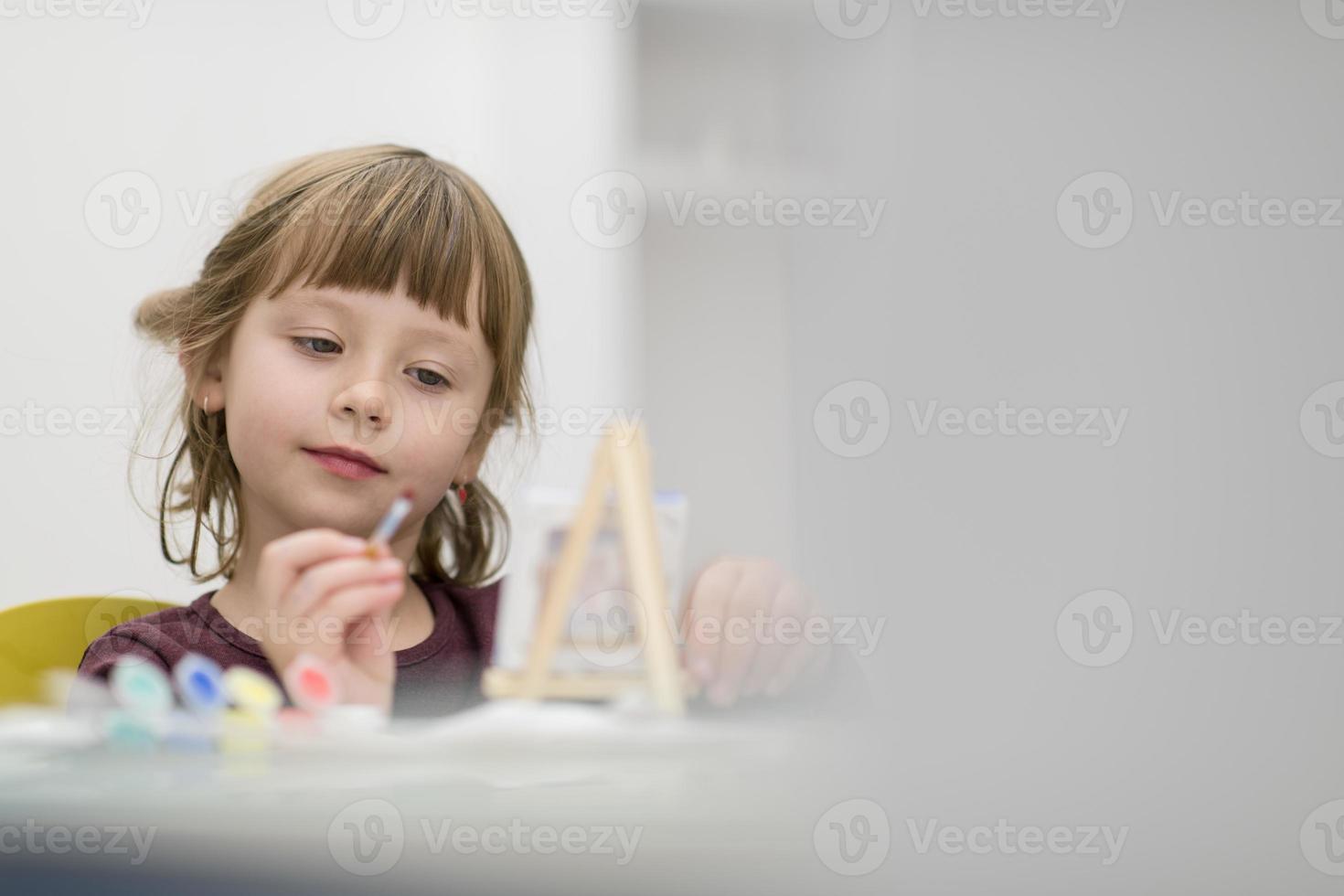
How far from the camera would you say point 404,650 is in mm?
1022

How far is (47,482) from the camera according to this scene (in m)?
1.48

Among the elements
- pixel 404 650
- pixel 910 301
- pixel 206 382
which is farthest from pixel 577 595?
pixel 910 301

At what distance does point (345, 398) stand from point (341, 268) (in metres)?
0.12

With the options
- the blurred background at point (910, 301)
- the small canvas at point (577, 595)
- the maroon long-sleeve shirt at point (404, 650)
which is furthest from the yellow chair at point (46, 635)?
the small canvas at point (577, 595)

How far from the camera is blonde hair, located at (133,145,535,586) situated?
91 cm

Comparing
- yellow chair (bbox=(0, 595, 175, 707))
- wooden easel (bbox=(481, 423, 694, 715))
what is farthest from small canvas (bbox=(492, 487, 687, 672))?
yellow chair (bbox=(0, 595, 175, 707))

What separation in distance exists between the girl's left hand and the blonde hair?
1.07 feet

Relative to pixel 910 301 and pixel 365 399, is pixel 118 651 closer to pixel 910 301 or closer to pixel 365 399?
pixel 365 399

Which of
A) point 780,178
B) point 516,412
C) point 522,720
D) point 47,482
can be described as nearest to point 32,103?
point 47,482

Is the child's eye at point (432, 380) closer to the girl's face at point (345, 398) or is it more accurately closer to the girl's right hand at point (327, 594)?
the girl's face at point (345, 398)

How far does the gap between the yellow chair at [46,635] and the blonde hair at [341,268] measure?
0.33 feet

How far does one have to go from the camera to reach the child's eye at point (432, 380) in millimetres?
910

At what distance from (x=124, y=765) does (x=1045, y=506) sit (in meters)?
1.04

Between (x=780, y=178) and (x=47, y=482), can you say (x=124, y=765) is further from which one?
(x=780, y=178)
